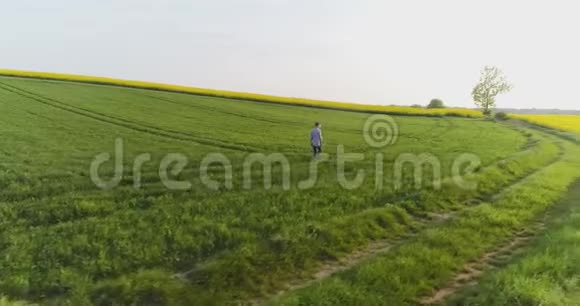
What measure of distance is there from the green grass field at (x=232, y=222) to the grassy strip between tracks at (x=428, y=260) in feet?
0.14

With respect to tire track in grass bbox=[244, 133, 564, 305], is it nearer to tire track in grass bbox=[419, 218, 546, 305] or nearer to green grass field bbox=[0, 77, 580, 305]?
green grass field bbox=[0, 77, 580, 305]

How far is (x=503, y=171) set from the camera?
912 inches

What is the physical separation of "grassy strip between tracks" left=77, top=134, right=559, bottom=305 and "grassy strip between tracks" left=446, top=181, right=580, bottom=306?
11.5 feet

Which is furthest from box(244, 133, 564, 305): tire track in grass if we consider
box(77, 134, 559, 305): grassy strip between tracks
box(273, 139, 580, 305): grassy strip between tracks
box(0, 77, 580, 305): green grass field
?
box(273, 139, 580, 305): grassy strip between tracks

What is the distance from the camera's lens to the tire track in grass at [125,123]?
25.4 meters

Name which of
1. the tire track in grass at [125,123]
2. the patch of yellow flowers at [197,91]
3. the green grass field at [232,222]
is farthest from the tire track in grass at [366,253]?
the patch of yellow flowers at [197,91]

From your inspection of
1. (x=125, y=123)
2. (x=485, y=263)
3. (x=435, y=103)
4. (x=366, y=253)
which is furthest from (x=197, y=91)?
(x=435, y=103)

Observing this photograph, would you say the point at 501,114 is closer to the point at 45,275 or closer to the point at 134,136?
the point at 134,136

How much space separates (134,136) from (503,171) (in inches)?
816

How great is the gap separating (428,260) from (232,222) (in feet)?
18.1

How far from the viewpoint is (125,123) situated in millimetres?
29422

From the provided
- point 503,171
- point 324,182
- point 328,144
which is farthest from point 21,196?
point 503,171

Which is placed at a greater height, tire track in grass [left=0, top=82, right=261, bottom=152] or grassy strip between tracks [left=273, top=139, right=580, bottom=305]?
tire track in grass [left=0, top=82, right=261, bottom=152]

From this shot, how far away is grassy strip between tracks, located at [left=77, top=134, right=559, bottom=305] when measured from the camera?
906 cm
